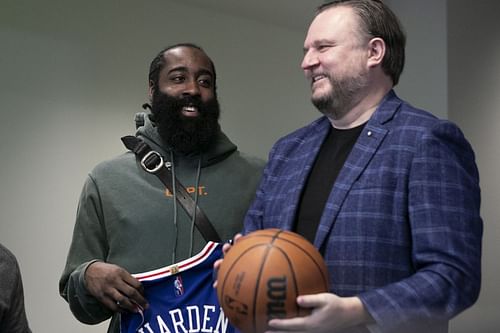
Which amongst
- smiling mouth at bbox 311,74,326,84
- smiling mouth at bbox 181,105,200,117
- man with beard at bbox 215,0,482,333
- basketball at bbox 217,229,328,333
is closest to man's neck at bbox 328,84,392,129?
man with beard at bbox 215,0,482,333

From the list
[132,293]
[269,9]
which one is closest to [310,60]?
[132,293]

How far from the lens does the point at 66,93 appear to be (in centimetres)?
418

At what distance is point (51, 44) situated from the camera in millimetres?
4156

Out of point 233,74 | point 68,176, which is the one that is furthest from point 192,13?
point 68,176

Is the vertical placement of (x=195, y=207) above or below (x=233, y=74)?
below

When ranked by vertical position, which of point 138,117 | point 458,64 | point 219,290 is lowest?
point 219,290

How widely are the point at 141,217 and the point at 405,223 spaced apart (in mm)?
901

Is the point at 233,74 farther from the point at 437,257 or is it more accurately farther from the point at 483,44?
the point at 437,257

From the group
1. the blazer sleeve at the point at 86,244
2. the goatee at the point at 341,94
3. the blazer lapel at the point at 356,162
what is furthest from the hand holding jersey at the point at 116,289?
the goatee at the point at 341,94

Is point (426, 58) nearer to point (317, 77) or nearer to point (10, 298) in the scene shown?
point (317, 77)

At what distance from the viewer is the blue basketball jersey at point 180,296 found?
1959mm

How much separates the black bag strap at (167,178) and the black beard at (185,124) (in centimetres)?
8

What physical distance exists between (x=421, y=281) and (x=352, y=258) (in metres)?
0.18

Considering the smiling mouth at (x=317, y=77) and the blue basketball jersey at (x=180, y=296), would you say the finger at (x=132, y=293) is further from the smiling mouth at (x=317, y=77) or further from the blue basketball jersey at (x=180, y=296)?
the smiling mouth at (x=317, y=77)
